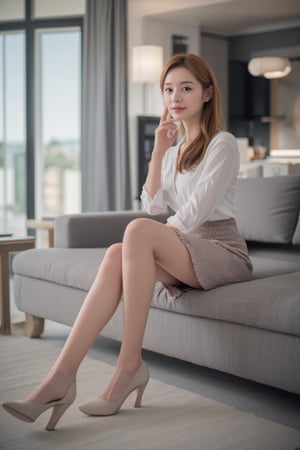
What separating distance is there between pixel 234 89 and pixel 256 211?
6.09 metres

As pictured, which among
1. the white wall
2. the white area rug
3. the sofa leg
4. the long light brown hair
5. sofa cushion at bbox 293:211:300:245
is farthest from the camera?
the white wall

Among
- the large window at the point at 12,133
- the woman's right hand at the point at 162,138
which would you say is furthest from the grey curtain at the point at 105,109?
the woman's right hand at the point at 162,138

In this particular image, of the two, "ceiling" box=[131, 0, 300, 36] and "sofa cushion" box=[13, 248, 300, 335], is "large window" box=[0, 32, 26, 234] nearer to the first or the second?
"ceiling" box=[131, 0, 300, 36]

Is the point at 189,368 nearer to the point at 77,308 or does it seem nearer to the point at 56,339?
the point at 77,308

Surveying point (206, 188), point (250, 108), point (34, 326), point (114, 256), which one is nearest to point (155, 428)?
point (114, 256)

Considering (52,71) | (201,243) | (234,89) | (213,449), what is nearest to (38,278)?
(201,243)

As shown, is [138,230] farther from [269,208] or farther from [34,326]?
[34,326]

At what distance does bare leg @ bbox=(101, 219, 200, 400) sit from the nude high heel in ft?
0.51

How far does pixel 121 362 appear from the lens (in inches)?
86.6

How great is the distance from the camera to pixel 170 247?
2285 mm

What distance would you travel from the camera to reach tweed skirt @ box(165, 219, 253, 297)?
2.36 m

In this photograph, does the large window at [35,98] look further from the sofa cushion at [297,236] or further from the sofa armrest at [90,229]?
the sofa cushion at [297,236]

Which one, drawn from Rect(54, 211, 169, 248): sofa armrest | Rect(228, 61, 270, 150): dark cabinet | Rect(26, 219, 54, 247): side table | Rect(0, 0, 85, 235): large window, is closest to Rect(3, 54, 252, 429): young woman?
Rect(54, 211, 169, 248): sofa armrest

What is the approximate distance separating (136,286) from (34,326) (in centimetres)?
136
